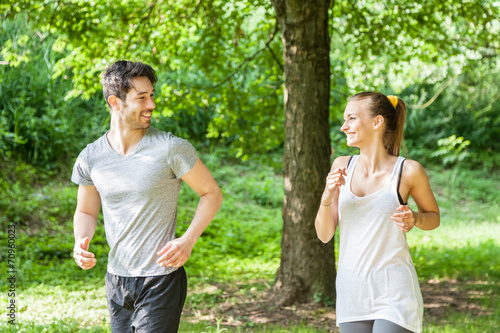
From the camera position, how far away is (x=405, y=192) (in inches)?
106

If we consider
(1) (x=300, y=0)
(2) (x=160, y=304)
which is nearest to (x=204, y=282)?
(1) (x=300, y=0)

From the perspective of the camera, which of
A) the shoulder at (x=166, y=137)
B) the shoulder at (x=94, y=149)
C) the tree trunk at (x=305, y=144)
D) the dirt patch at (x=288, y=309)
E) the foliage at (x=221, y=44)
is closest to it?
the shoulder at (x=166, y=137)

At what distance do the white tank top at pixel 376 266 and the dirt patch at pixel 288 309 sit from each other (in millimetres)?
2618

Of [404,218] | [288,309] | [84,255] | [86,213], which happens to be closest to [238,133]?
[288,309]

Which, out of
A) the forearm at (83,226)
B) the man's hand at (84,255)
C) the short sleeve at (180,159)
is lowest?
the man's hand at (84,255)

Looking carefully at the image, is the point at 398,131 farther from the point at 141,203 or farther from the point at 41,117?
the point at 41,117

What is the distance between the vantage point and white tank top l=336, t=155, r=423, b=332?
8.43 ft

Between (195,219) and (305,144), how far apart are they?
3.05 metres

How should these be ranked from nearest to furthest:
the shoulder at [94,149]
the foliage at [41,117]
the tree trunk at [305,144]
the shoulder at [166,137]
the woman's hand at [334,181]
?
the woman's hand at [334,181]
the shoulder at [166,137]
the shoulder at [94,149]
the tree trunk at [305,144]
the foliage at [41,117]

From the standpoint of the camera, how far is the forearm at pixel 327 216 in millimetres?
2733

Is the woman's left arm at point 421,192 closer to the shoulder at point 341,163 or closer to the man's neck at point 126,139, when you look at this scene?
the shoulder at point 341,163

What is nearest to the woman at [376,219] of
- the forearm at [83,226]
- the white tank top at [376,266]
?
the white tank top at [376,266]

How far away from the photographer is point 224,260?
27.3 ft

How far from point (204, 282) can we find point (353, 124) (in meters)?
4.67
